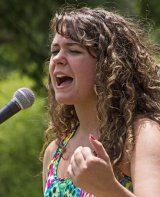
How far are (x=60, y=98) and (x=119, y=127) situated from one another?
0.27 metres

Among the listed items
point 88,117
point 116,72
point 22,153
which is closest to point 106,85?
point 116,72

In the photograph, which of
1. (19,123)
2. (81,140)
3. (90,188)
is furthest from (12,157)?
(90,188)

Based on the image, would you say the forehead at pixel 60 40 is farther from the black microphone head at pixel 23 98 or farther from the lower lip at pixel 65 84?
the black microphone head at pixel 23 98

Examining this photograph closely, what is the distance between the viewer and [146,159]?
3031 mm

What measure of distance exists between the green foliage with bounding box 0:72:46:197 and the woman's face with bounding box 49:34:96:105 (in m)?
3.35

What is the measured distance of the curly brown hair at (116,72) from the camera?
329cm

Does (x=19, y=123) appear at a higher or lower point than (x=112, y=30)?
lower

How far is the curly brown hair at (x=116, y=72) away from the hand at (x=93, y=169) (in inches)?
17.9

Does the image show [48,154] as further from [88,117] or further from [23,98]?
[23,98]

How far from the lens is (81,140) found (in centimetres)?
351

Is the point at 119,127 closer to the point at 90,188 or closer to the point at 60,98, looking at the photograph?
the point at 60,98

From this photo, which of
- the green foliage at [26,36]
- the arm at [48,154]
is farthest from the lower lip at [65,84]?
the green foliage at [26,36]

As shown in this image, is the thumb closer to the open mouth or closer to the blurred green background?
the open mouth

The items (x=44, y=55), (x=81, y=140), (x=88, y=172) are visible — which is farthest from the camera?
(x=44, y=55)
